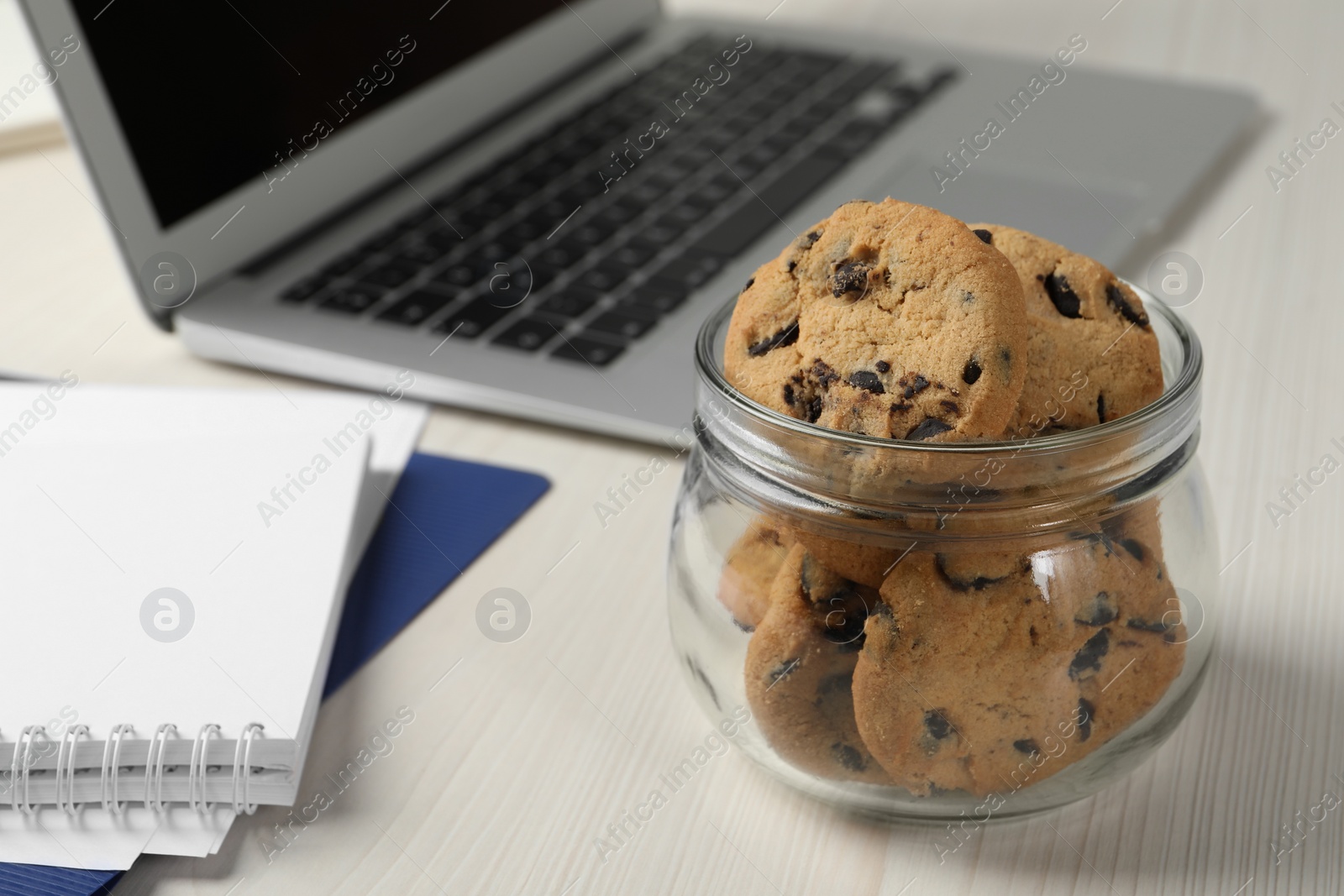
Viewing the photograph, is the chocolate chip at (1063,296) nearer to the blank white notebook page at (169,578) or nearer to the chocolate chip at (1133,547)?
the chocolate chip at (1133,547)

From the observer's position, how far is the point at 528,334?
32.6 inches

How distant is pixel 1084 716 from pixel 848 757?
0.09 meters

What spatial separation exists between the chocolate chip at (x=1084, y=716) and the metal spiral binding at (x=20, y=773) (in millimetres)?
441

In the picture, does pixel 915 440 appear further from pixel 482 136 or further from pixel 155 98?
pixel 482 136

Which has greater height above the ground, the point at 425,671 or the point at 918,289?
the point at 918,289

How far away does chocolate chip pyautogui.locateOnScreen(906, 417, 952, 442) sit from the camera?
1.34 ft

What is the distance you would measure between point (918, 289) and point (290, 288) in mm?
617

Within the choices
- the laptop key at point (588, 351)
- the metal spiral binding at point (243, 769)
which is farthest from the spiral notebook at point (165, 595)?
the laptop key at point (588, 351)

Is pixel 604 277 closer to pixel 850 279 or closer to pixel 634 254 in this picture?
pixel 634 254

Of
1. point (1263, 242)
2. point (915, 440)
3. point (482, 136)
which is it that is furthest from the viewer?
point (482, 136)

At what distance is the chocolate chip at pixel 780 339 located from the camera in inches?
18.1

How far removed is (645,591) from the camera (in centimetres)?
65

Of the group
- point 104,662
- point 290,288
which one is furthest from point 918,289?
point 290,288

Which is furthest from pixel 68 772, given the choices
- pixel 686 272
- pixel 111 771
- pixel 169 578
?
pixel 686 272
